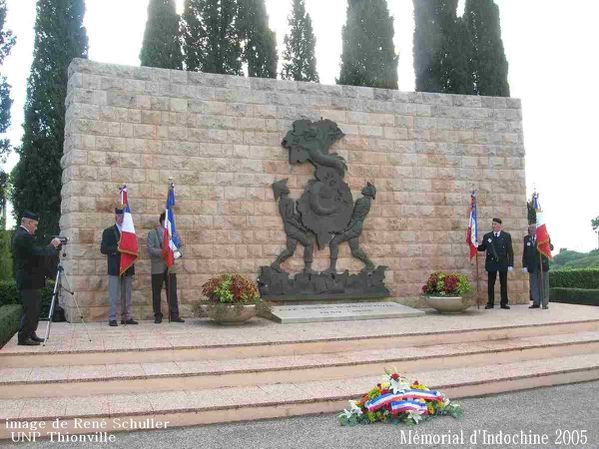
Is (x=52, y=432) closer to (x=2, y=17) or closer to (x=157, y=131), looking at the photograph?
(x=157, y=131)

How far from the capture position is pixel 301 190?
10.6 metres

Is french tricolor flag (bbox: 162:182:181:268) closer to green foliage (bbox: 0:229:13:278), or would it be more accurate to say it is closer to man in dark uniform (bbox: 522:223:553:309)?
man in dark uniform (bbox: 522:223:553:309)

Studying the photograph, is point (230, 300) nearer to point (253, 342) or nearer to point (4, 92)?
point (253, 342)

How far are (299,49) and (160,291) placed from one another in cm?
1536

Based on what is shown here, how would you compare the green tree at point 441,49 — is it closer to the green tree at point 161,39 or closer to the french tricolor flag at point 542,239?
the green tree at point 161,39

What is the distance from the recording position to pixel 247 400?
5.44m

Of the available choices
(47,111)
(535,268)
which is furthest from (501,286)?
(47,111)

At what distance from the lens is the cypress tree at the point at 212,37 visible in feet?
61.9

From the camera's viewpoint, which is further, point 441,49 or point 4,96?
point 441,49

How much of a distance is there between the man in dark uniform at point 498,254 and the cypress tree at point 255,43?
1093cm

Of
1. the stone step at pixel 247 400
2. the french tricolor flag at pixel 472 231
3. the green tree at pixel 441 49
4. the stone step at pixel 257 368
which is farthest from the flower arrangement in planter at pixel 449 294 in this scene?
the green tree at pixel 441 49

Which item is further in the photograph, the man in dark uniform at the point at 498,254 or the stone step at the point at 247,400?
the man in dark uniform at the point at 498,254

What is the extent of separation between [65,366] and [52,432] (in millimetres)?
1536

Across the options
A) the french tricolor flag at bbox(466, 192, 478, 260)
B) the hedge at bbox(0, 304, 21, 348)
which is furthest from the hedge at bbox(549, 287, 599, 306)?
the hedge at bbox(0, 304, 21, 348)
